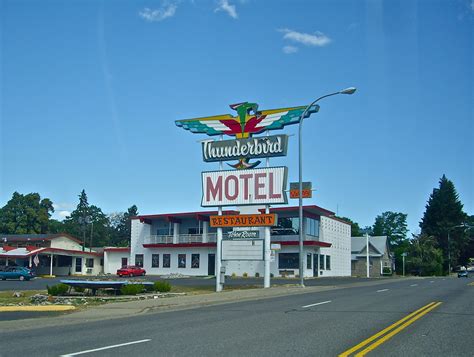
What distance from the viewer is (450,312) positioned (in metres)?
15.6

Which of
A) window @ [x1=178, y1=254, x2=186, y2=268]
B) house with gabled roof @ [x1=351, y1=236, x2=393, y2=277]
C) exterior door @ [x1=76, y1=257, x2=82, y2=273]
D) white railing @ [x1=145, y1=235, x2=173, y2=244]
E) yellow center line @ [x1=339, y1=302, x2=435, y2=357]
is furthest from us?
house with gabled roof @ [x1=351, y1=236, x2=393, y2=277]

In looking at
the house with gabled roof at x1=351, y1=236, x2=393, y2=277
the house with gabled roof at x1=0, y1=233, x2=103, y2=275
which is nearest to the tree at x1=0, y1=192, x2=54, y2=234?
the house with gabled roof at x1=0, y1=233, x2=103, y2=275

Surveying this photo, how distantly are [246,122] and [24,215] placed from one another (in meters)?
77.0

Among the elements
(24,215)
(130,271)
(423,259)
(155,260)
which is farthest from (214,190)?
(24,215)

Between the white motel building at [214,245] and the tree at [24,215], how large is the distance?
119ft

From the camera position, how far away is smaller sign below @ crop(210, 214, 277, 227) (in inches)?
1148

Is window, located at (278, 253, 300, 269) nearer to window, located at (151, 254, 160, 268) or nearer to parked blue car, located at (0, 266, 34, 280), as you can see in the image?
window, located at (151, 254, 160, 268)

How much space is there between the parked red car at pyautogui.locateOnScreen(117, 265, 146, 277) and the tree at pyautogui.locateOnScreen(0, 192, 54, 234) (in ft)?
147

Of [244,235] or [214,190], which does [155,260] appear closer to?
[214,190]

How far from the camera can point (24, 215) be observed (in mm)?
96750

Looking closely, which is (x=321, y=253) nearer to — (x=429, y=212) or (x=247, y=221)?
(x=247, y=221)

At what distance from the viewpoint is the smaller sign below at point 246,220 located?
29.2m

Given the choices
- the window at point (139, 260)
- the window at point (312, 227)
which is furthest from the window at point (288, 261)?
the window at point (139, 260)

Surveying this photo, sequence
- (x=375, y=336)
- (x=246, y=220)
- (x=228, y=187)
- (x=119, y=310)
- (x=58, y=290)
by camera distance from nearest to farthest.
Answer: (x=375, y=336)
(x=119, y=310)
(x=58, y=290)
(x=246, y=220)
(x=228, y=187)
